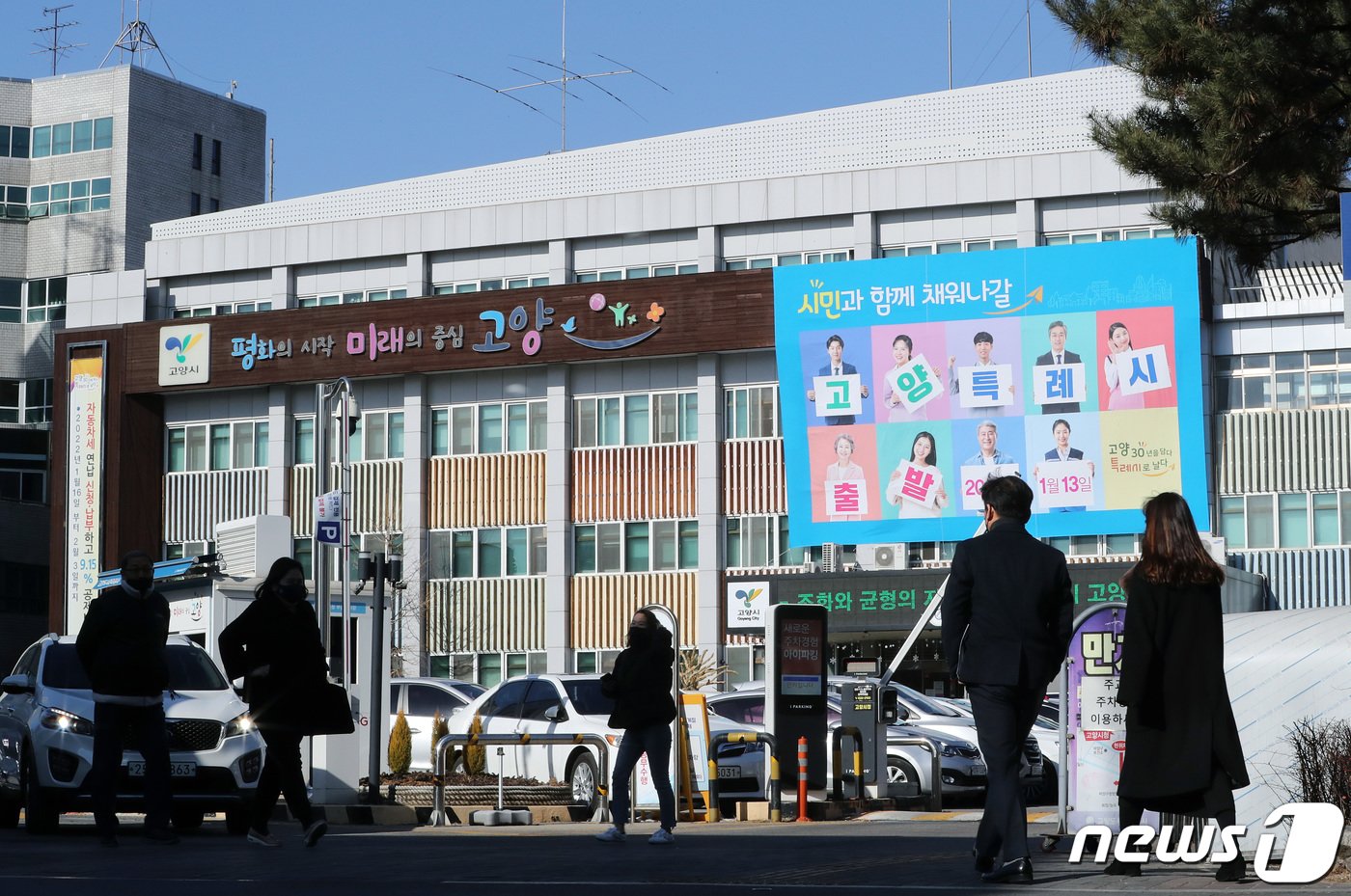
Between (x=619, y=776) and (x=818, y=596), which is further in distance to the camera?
(x=818, y=596)

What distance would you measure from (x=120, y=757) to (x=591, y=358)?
35.5 meters

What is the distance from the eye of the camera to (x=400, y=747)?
2533 cm

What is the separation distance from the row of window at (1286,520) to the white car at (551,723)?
81.4 ft

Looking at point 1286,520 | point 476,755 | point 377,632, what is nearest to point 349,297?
point 1286,520

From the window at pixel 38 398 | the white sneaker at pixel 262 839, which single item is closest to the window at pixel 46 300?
the window at pixel 38 398

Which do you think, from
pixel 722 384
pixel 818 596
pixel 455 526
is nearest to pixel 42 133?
pixel 455 526

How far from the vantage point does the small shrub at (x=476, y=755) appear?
2241 cm

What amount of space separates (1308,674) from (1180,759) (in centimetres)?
305

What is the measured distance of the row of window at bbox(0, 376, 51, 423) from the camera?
64062mm

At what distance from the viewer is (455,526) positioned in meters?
50.7

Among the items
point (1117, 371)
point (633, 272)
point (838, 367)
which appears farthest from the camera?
point (633, 272)

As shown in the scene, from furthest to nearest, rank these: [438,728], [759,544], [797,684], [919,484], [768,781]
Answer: [759,544], [919,484], [438,728], [797,684], [768,781]

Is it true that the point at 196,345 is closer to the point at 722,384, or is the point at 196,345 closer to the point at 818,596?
the point at 722,384

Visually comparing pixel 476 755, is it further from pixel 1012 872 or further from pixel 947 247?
pixel 947 247
